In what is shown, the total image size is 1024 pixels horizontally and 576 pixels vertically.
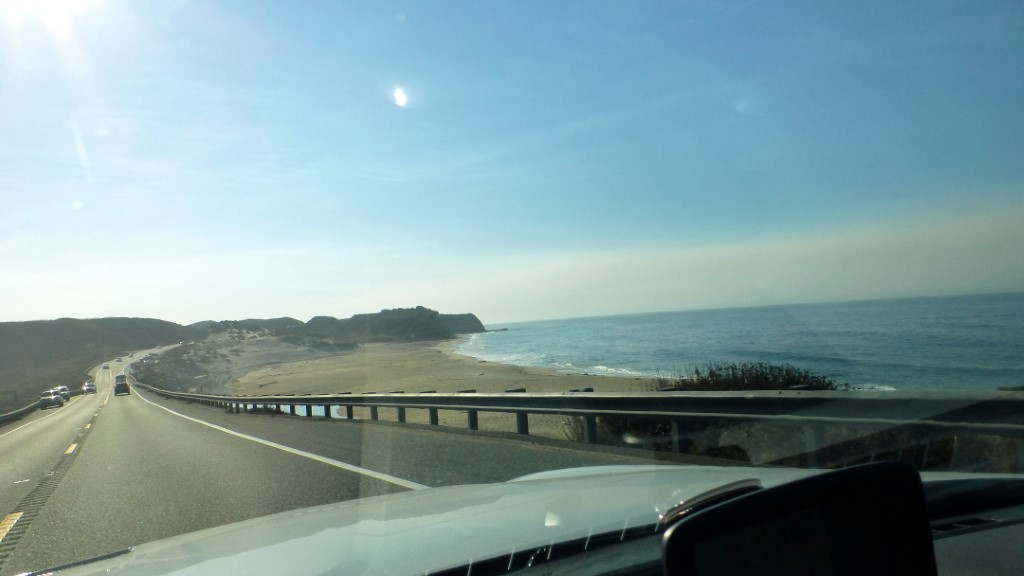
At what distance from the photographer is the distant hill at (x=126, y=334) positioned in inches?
4311

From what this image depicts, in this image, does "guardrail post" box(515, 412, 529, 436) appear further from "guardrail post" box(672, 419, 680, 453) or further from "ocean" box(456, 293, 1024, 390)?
"ocean" box(456, 293, 1024, 390)

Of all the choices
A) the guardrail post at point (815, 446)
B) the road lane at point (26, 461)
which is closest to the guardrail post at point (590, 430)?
the guardrail post at point (815, 446)

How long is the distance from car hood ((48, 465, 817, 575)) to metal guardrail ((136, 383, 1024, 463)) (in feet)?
8.22

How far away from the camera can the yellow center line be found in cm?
712

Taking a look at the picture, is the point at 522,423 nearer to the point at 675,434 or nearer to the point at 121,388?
the point at 675,434

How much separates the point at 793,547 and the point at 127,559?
307 cm

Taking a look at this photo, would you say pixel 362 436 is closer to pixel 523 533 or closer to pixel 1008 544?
pixel 523 533

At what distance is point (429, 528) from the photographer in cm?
329

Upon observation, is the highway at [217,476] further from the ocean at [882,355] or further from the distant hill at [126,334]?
the distant hill at [126,334]

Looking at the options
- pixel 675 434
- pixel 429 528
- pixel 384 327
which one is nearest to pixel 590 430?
pixel 675 434

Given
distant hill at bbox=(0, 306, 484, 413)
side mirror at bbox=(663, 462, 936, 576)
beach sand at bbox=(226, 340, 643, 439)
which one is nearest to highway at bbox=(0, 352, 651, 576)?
beach sand at bbox=(226, 340, 643, 439)

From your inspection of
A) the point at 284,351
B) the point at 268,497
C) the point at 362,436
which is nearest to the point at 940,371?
the point at 362,436

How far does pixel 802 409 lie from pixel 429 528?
4.78 meters

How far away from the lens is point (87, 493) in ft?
30.0
